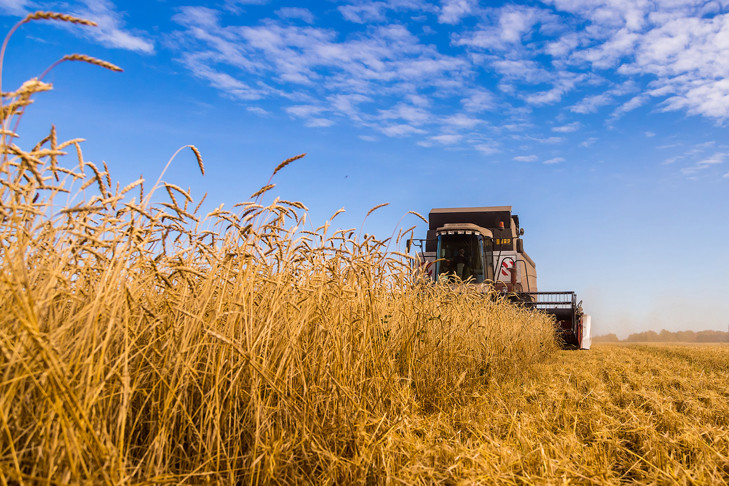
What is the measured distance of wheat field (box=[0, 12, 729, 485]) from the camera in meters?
1.55

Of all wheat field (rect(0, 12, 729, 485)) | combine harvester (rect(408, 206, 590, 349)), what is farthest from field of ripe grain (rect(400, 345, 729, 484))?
combine harvester (rect(408, 206, 590, 349))

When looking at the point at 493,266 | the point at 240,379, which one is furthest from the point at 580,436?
the point at 493,266

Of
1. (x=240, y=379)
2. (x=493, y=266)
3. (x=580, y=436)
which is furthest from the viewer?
(x=493, y=266)

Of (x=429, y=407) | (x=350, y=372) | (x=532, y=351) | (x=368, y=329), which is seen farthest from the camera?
(x=532, y=351)

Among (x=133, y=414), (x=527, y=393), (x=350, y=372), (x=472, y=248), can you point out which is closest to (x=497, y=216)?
(x=472, y=248)

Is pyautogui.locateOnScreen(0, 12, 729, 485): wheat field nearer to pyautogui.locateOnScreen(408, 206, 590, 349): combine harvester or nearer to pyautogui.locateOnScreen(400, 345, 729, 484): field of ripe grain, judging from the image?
pyautogui.locateOnScreen(400, 345, 729, 484): field of ripe grain

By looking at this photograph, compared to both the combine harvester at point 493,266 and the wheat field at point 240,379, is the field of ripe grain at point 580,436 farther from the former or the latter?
the combine harvester at point 493,266

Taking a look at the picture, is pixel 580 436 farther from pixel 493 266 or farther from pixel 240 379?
pixel 493 266

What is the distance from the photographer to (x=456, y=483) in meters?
2.21

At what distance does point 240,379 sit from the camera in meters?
2.19

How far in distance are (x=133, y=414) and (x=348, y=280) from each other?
5.92 ft

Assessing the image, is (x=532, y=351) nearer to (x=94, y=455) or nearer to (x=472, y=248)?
(x=472, y=248)

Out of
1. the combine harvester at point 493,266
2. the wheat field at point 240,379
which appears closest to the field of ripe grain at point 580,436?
the wheat field at point 240,379

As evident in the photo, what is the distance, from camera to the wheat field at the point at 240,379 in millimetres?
1551
